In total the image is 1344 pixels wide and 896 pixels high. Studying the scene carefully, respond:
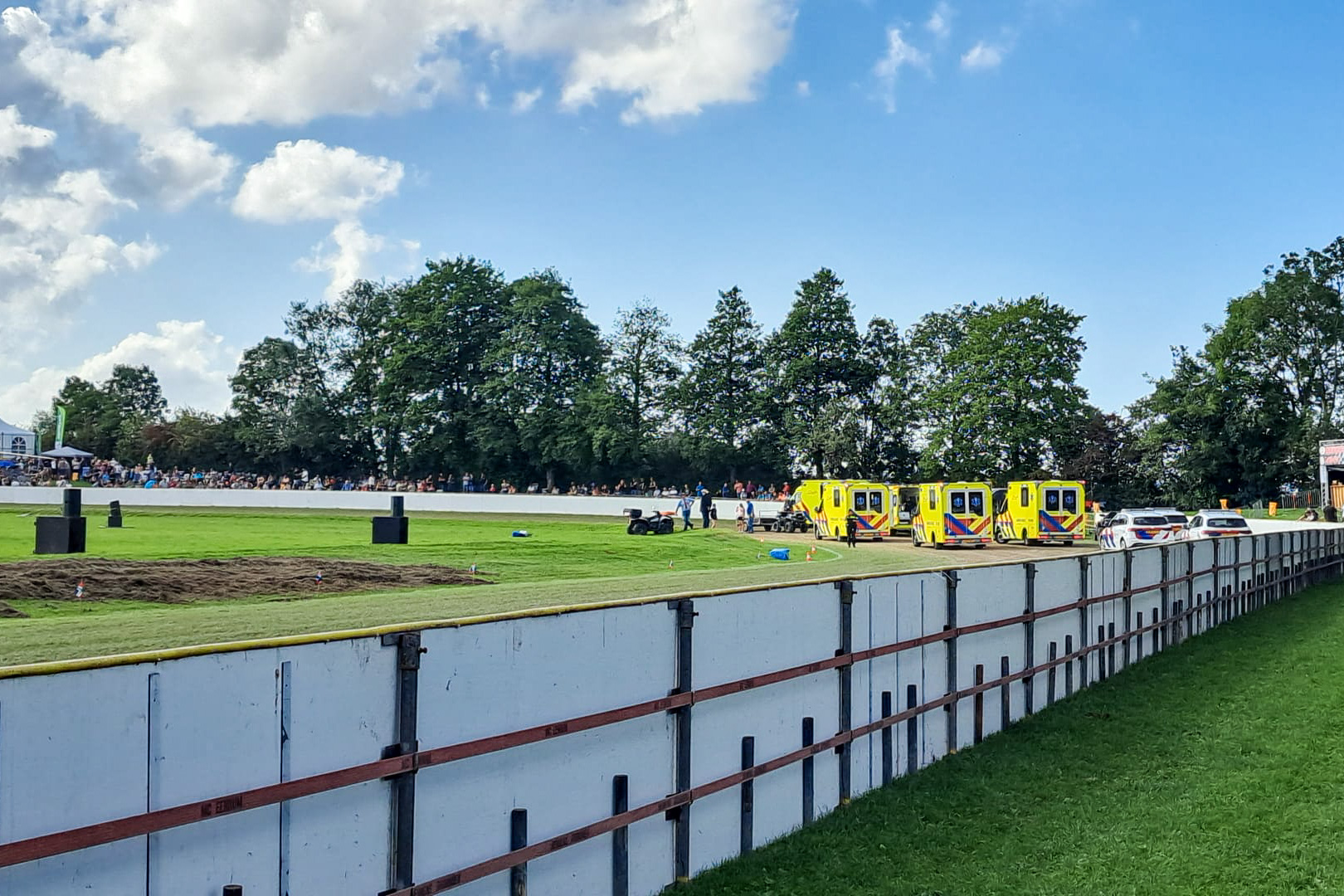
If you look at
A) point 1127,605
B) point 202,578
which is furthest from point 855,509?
point 1127,605

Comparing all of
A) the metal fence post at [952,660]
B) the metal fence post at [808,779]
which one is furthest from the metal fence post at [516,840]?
the metal fence post at [952,660]

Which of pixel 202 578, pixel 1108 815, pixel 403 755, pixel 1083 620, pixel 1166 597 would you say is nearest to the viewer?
pixel 403 755

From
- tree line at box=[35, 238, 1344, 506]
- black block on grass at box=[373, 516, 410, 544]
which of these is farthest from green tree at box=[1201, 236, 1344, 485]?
black block on grass at box=[373, 516, 410, 544]

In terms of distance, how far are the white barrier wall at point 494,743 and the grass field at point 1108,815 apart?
0.38m

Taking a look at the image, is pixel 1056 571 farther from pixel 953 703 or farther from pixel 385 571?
pixel 385 571

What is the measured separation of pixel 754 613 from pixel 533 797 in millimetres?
2223

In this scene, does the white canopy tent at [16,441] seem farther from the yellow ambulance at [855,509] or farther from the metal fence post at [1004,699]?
the metal fence post at [1004,699]

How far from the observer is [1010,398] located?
79125 millimetres

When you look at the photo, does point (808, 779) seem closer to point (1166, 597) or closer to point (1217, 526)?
point (1166, 597)

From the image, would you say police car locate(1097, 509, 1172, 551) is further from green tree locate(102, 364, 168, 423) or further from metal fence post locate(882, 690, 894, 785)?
green tree locate(102, 364, 168, 423)

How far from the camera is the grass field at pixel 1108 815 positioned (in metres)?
7.32

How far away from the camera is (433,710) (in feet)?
17.1

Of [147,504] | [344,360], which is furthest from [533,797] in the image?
[344,360]

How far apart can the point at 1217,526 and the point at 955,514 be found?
898cm
